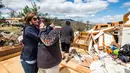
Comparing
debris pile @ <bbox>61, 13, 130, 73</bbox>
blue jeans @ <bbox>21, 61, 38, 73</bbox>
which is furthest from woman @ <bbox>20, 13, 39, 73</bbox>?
debris pile @ <bbox>61, 13, 130, 73</bbox>

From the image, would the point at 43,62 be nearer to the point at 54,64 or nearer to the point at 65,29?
the point at 54,64

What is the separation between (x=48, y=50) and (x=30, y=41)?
10.9 inches

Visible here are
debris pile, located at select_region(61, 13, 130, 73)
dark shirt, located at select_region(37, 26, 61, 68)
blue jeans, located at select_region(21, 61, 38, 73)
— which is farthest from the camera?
debris pile, located at select_region(61, 13, 130, 73)

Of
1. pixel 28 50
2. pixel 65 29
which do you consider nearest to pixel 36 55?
pixel 28 50

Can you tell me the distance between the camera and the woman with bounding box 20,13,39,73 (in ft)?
5.14

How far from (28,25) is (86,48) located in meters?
4.27

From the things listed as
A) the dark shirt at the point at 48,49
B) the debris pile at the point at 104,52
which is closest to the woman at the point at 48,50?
the dark shirt at the point at 48,49

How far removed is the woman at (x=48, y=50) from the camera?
1.46 meters

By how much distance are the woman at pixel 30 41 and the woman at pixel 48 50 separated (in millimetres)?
97

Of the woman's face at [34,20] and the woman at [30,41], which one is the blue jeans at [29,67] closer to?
the woman at [30,41]

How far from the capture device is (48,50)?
5.13 ft

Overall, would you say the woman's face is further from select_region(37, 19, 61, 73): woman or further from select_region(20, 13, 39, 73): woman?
select_region(37, 19, 61, 73): woman

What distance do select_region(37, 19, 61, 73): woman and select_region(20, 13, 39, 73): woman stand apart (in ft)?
0.32

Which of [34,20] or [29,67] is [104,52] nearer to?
[29,67]
